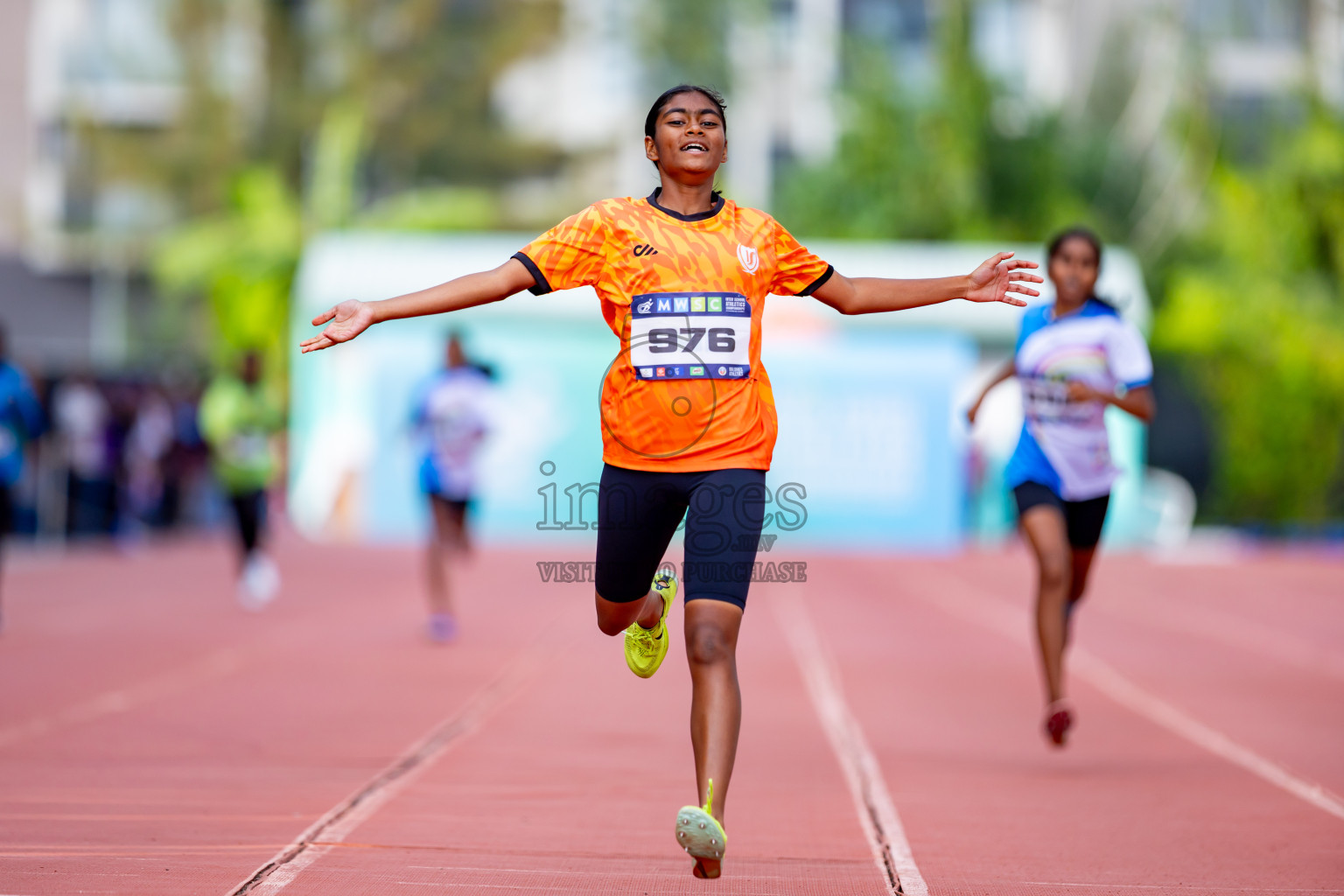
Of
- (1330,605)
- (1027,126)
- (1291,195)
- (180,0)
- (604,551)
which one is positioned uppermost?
(180,0)

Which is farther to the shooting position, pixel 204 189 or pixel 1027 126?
pixel 204 189

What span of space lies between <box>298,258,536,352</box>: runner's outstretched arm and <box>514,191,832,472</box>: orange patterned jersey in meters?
0.08

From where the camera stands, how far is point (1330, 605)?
16.7 metres

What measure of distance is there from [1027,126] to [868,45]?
12.3ft

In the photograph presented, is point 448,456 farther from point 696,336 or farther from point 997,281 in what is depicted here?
point 696,336

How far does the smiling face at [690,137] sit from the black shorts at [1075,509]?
3.13 metres

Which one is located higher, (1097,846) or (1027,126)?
(1027,126)

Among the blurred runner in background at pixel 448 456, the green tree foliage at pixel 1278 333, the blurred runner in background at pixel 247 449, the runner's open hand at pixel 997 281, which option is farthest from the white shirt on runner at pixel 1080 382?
the green tree foliage at pixel 1278 333

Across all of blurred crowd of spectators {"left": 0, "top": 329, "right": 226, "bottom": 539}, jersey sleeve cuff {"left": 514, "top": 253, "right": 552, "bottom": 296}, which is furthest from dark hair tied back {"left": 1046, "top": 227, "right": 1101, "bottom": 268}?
blurred crowd of spectators {"left": 0, "top": 329, "right": 226, "bottom": 539}

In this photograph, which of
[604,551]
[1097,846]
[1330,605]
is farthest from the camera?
[1330,605]

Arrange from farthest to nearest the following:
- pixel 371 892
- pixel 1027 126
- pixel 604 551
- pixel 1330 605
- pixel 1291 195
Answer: pixel 1027 126 → pixel 1291 195 → pixel 1330 605 → pixel 604 551 → pixel 371 892

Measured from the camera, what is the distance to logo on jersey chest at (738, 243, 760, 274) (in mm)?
4992

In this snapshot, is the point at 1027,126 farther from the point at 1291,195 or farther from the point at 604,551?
the point at 604,551

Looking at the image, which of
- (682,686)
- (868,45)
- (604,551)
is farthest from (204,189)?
(604,551)
